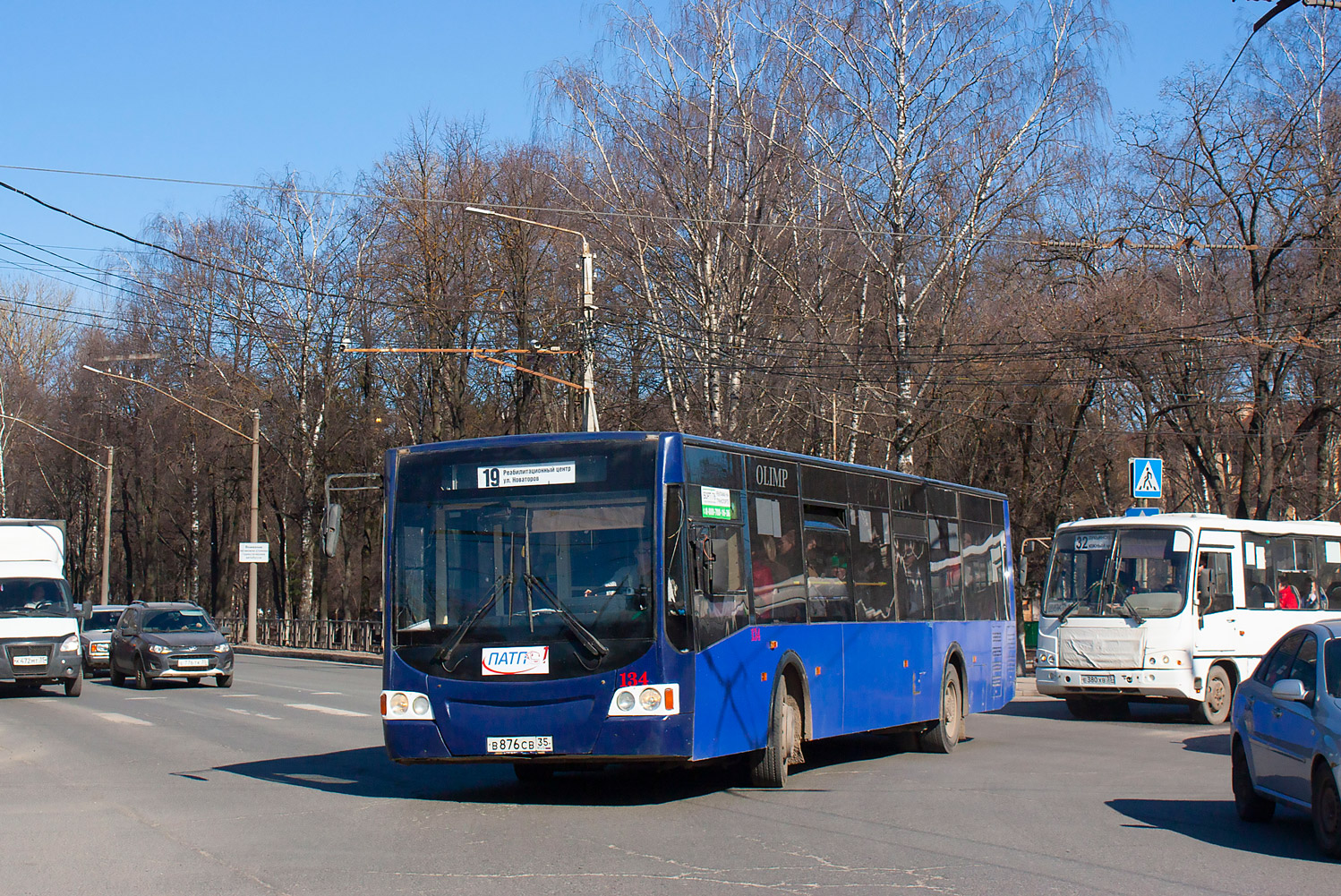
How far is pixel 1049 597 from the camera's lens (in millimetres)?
20562

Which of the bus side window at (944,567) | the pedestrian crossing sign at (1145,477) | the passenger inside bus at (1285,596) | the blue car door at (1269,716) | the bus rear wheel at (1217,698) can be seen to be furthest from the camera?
the pedestrian crossing sign at (1145,477)

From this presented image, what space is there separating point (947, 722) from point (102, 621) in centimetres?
2598

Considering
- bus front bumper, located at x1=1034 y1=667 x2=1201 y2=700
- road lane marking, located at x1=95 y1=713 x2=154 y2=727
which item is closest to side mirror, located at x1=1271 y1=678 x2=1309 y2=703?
bus front bumper, located at x1=1034 y1=667 x2=1201 y2=700

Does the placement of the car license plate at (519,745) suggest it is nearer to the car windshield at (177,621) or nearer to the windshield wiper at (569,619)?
the windshield wiper at (569,619)

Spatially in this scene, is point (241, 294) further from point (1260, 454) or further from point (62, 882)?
point (62, 882)

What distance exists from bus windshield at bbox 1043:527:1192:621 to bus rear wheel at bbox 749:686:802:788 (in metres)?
9.66

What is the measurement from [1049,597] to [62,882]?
1557 centimetres

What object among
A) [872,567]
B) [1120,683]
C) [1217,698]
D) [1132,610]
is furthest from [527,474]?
[1217,698]

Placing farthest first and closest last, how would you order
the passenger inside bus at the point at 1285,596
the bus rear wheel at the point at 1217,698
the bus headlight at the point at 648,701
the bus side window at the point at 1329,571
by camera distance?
the bus side window at the point at 1329,571
the passenger inside bus at the point at 1285,596
the bus rear wheel at the point at 1217,698
the bus headlight at the point at 648,701

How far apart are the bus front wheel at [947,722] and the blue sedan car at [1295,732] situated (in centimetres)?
501

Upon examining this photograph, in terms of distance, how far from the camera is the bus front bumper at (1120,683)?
63.0ft

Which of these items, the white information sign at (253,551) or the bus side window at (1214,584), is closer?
the bus side window at (1214,584)

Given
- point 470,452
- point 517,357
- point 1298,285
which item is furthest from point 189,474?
point 470,452

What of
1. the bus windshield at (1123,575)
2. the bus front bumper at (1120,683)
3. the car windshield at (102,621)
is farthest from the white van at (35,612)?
the bus windshield at (1123,575)
